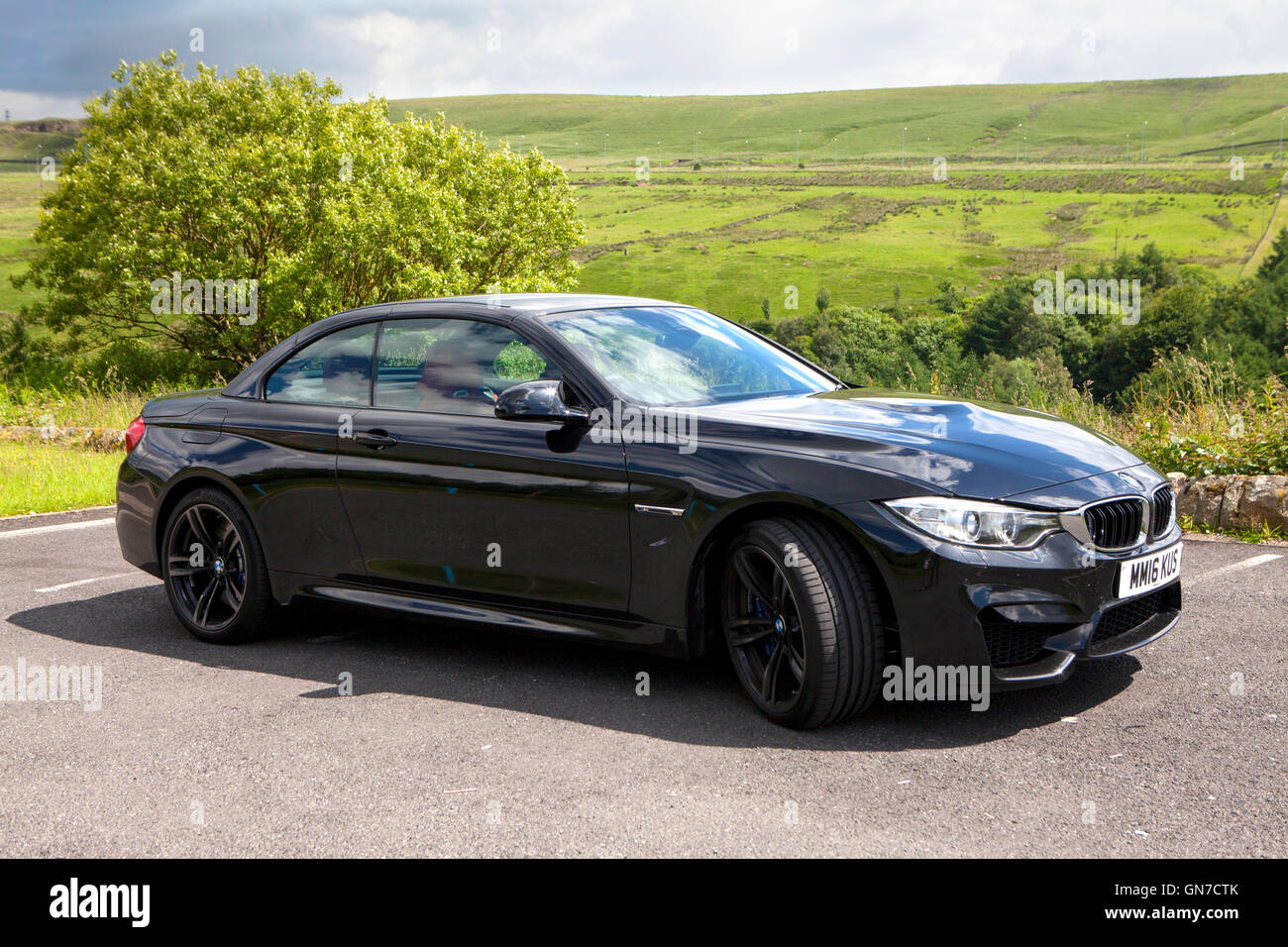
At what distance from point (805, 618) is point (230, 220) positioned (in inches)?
1383

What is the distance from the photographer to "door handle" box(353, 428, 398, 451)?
17.3 feet

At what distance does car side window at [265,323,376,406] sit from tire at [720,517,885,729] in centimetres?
214

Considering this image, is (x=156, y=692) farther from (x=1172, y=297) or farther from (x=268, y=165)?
(x=1172, y=297)

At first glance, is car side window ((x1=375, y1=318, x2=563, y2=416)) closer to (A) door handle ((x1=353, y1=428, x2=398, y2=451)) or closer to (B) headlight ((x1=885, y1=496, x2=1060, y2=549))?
(A) door handle ((x1=353, y1=428, x2=398, y2=451))

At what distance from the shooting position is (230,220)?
3559 centimetres

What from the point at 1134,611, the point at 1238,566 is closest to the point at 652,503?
the point at 1134,611

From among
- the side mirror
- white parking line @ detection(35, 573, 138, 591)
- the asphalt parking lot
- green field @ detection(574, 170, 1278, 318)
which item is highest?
green field @ detection(574, 170, 1278, 318)

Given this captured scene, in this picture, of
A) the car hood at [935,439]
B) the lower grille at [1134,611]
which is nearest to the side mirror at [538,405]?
the car hood at [935,439]

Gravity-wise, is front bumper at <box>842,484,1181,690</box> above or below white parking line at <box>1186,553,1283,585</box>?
above

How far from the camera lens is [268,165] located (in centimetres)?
3662

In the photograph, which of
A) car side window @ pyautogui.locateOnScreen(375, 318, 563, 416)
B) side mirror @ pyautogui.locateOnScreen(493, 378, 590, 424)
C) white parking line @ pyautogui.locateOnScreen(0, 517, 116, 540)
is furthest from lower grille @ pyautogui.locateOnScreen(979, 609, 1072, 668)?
white parking line @ pyautogui.locateOnScreen(0, 517, 116, 540)

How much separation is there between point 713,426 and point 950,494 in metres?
0.97

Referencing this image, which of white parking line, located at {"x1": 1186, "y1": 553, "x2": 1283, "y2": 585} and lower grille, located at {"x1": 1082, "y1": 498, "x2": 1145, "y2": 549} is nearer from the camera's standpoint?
lower grille, located at {"x1": 1082, "y1": 498, "x2": 1145, "y2": 549}

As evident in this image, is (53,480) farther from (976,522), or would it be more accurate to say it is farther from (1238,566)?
(1238,566)
